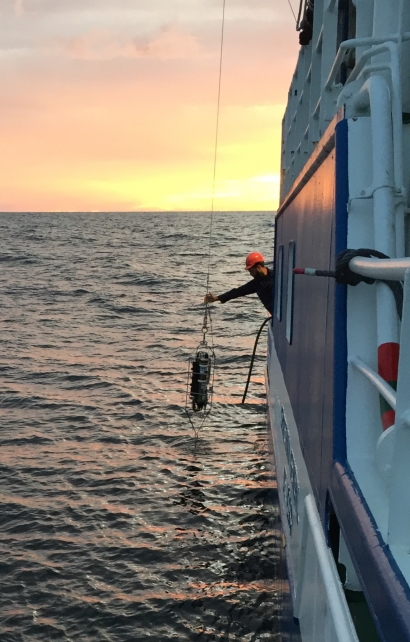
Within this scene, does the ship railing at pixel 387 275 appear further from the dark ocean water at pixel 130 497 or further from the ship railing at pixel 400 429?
the dark ocean water at pixel 130 497

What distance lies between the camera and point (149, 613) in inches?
273

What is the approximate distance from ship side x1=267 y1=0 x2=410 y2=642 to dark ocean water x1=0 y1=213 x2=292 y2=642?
254 cm

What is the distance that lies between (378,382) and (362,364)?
430 mm

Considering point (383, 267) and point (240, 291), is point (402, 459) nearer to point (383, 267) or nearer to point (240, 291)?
point (383, 267)

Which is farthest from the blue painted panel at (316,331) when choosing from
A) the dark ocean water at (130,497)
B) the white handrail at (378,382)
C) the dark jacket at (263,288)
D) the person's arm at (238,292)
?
the dark jacket at (263,288)

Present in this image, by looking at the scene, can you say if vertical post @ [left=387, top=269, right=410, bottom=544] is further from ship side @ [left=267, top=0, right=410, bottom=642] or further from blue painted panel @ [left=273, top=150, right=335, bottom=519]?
blue painted panel @ [left=273, top=150, right=335, bottom=519]

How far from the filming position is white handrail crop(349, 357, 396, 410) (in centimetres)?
211

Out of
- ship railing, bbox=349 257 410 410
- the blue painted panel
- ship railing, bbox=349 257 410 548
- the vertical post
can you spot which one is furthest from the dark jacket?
the vertical post

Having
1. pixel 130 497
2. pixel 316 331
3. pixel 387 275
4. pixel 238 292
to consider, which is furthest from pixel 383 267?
pixel 238 292

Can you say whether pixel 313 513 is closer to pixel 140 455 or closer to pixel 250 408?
pixel 140 455

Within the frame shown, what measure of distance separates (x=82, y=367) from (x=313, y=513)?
597 inches

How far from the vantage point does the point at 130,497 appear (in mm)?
9664

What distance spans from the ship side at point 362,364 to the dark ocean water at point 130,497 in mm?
2543

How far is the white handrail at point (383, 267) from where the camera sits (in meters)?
1.84
